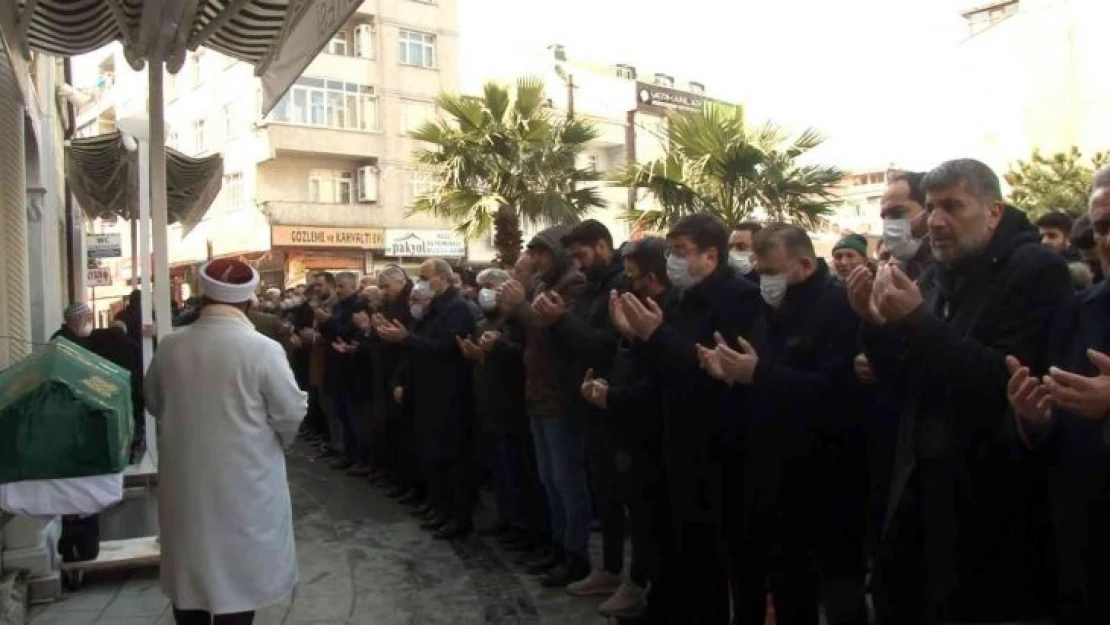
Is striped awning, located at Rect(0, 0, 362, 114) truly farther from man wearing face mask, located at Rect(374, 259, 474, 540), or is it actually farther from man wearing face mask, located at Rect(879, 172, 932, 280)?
A: man wearing face mask, located at Rect(879, 172, 932, 280)

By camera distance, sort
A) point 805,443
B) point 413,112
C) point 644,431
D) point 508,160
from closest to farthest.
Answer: point 805,443 < point 644,431 < point 508,160 < point 413,112

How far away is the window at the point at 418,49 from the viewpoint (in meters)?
35.0

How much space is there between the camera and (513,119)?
58.7 feet

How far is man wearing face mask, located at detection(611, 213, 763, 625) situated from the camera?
14.3 ft

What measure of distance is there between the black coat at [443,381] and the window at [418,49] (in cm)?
2908

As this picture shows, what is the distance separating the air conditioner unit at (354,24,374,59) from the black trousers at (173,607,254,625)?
32.1 metres

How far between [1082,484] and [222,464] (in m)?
3.13

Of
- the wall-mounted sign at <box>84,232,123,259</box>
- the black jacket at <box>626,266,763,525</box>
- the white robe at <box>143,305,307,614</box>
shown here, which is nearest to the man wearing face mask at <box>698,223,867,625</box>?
the black jacket at <box>626,266,763,525</box>

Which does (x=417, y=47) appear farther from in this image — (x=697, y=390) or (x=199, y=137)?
(x=697, y=390)

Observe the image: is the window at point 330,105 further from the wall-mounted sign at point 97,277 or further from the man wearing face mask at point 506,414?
the man wearing face mask at point 506,414

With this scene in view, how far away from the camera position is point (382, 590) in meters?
6.08

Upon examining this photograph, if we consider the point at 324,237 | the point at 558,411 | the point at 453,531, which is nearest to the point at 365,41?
the point at 324,237

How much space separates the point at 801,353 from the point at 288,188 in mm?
31274

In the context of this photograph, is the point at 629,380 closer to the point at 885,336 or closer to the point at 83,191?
the point at 885,336
